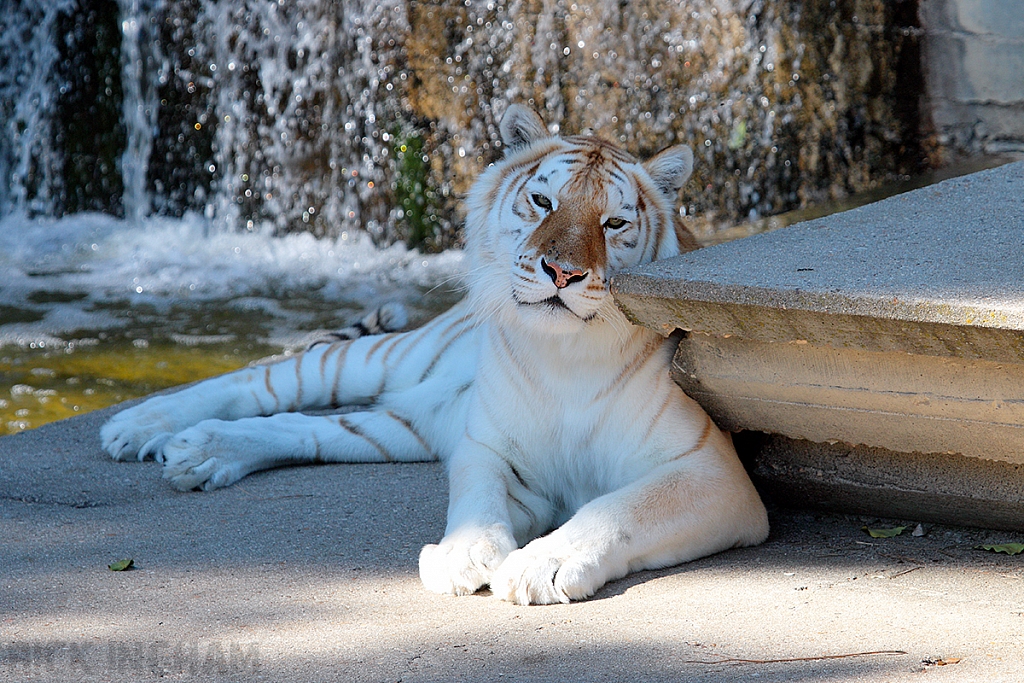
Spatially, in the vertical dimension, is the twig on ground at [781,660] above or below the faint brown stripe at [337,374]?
above

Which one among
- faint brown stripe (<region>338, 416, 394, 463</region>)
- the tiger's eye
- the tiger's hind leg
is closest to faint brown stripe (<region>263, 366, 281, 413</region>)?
the tiger's hind leg

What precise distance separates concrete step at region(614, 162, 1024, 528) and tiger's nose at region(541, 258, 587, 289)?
86 millimetres

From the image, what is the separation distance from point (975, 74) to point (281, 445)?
18.7 feet

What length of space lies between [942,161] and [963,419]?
18.5ft

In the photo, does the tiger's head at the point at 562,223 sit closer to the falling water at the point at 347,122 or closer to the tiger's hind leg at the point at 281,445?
the tiger's hind leg at the point at 281,445

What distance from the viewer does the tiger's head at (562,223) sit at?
2.45 meters

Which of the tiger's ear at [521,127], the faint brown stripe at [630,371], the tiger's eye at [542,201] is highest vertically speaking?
the tiger's ear at [521,127]

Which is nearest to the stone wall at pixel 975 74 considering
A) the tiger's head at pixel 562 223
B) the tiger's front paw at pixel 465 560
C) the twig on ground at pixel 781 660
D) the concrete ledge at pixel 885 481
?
the tiger's head at pixel 562 223

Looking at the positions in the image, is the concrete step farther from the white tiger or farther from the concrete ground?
the concrete ground

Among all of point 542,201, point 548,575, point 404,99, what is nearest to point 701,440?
point 548,575

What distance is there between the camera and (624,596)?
7.29 feet

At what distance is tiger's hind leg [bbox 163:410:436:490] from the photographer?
10.1ft

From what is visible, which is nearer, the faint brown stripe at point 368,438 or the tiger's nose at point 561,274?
the tiger's nose at point 561,274

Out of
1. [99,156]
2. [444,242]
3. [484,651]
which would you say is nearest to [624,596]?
[484,651]
